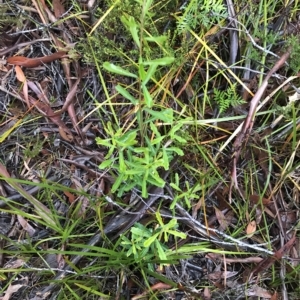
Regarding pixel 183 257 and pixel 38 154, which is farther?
pixel 38 154

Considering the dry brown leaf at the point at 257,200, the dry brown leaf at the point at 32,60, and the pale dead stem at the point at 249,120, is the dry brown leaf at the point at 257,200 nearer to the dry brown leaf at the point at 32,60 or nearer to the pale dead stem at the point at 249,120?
the pale dead stem at the point at 249,120

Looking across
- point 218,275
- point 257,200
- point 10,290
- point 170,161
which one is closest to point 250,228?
point 257,200

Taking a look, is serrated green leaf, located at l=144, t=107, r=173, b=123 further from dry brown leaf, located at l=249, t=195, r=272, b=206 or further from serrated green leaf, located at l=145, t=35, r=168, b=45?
dry brown leaf, located at l=249, t=195, r=272, b=206

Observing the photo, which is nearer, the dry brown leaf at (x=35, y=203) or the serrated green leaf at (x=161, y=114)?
the serrated green leaf at (x=161, y=114)

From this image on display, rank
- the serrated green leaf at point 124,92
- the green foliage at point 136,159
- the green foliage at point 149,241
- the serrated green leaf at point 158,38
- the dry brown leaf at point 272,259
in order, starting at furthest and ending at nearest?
the dry brown leaf at point 272,259 → the green foliage at point 149,241 → the green foliage at point 136,159 → the serrated green leaf at point 124,92 → the serrated green leaf at point 158,38

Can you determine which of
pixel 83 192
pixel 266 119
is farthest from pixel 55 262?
pixel 266 119

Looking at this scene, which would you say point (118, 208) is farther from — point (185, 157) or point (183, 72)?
point (183, 72)

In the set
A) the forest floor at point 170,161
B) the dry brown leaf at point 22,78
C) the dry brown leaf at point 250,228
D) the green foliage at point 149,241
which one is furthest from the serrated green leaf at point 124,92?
the dry brown leaf at point 250,228

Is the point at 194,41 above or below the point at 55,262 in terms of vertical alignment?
above
